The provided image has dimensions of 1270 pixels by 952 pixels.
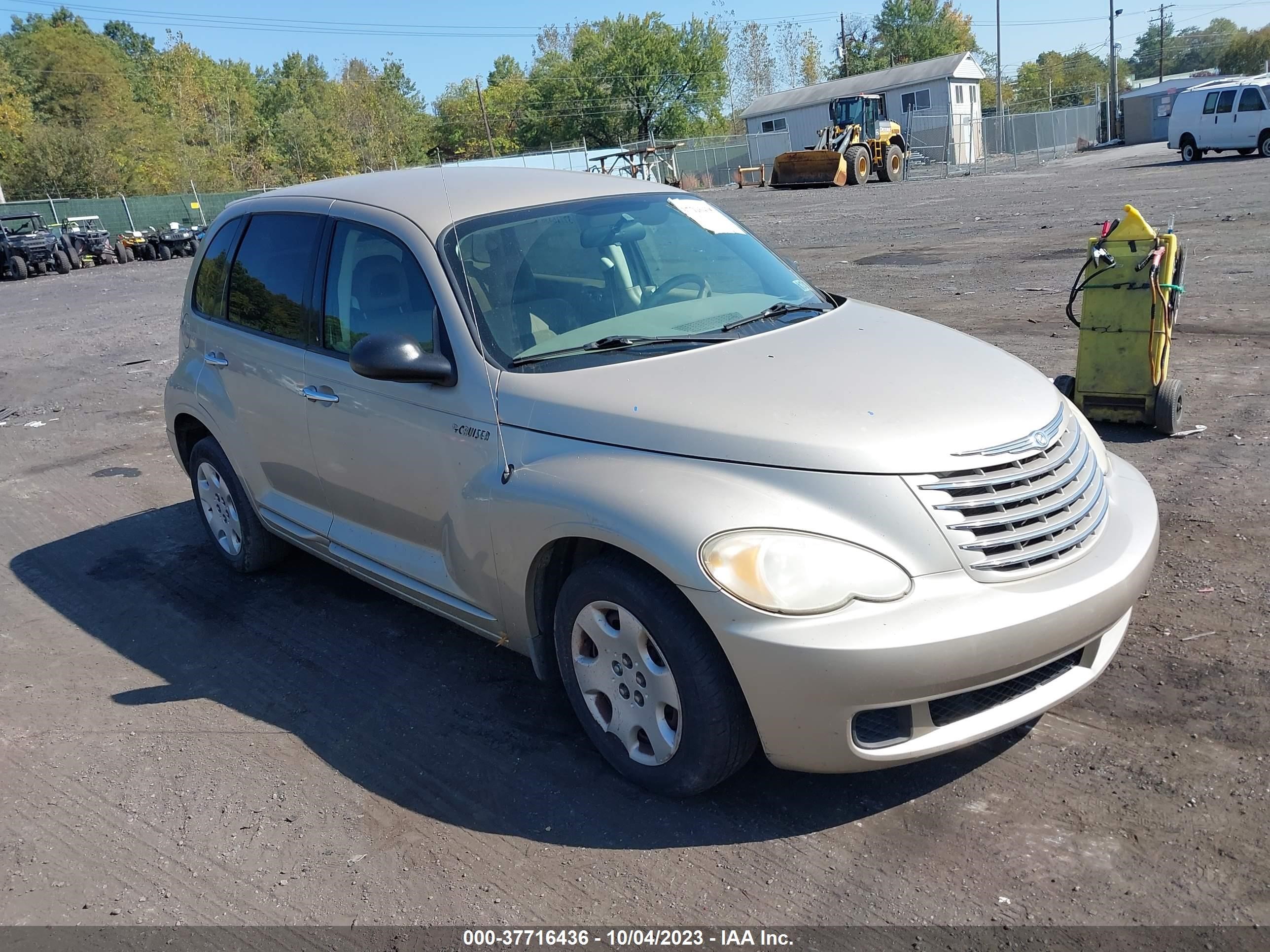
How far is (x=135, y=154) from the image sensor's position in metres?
69.8

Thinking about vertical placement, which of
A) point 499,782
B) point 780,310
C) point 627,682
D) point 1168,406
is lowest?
point 499,782

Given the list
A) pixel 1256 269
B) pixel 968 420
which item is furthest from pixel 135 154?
pixel 968 420

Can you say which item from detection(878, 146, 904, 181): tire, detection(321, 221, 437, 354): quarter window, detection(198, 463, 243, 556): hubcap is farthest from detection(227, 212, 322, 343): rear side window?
detection(878, 146, 904, 181): tire

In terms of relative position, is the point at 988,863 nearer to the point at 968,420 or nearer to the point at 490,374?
the point at 968,420

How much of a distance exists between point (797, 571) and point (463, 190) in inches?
90.6

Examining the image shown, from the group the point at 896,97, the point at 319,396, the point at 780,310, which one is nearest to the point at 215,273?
the point at 319,396

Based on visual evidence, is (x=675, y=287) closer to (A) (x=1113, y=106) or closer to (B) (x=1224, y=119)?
(B) (x=1224, y=119)

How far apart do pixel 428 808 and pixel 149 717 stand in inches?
59.4

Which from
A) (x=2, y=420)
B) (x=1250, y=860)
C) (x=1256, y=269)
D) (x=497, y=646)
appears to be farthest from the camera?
(x=1256, y=269)

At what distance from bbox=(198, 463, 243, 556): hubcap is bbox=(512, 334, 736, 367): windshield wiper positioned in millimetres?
2435

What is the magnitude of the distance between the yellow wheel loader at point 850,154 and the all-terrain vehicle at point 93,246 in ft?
77.3

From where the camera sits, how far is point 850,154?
118 ft

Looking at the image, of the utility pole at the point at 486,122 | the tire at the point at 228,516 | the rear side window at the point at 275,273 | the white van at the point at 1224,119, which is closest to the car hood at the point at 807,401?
the rear side window at the point at 275,273

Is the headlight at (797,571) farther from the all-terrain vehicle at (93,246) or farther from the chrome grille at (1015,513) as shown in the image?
the all-terrain vehicle at (93,246)
